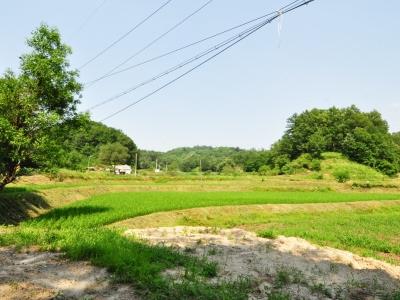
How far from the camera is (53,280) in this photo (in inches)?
349

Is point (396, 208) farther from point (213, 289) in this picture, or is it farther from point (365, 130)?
point (365, 130)

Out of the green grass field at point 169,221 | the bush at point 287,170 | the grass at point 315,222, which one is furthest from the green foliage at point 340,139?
the grass at point 315,222

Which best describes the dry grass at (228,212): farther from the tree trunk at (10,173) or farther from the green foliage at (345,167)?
the green foliage at (345,167)

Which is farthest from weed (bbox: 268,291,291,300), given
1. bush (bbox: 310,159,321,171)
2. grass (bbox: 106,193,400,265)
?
bush (bbox: 310,159,321,171)

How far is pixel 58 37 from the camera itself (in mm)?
23219

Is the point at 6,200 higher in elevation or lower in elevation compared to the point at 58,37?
lower

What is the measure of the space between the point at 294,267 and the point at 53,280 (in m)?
6.51

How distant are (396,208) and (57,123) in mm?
A: 35627

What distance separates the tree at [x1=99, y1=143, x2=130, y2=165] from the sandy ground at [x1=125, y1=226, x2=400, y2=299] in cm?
12750

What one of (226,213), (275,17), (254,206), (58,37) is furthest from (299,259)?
(254,206)

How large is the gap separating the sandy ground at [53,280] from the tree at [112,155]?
132m

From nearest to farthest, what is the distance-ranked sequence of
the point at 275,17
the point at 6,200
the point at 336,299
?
the point at 336,299
the point at 275,17
the point at 6,200

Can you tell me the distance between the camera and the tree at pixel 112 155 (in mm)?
140800

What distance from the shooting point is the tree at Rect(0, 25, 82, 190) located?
69.9 feet
